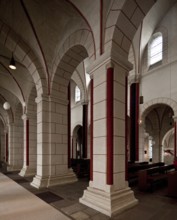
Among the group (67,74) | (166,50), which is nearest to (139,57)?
(166,50)

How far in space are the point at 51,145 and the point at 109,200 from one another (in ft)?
10.6

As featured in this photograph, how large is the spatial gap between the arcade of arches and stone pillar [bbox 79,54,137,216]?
Result: 0.06 ft

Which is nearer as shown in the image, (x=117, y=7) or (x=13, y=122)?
(x=117, y=7)

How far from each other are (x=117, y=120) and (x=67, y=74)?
11.1ft

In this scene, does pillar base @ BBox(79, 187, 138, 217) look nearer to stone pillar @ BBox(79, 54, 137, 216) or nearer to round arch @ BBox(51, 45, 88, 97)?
stone pillar @ BBox(79, 54, 137, 216)

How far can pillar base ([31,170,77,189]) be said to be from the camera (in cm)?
588

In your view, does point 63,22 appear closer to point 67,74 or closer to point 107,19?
point 67,74

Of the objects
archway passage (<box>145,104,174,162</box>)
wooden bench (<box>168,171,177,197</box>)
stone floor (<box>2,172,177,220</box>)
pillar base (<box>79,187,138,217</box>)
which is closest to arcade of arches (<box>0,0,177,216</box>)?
pillar base (<box>79,187,138,217</box>)

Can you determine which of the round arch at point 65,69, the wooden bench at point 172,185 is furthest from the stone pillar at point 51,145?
the wooden bench at point 172,185

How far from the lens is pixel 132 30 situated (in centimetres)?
407

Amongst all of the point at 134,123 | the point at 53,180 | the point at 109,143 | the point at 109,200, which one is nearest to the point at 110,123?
the point at 109,143

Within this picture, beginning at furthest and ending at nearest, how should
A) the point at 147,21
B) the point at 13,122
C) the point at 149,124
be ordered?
the point at 149,124 → the point at 13,122 → the point at 147,21

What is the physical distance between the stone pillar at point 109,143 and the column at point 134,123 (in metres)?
5.50

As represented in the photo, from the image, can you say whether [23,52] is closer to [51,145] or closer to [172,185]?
[51,145]
